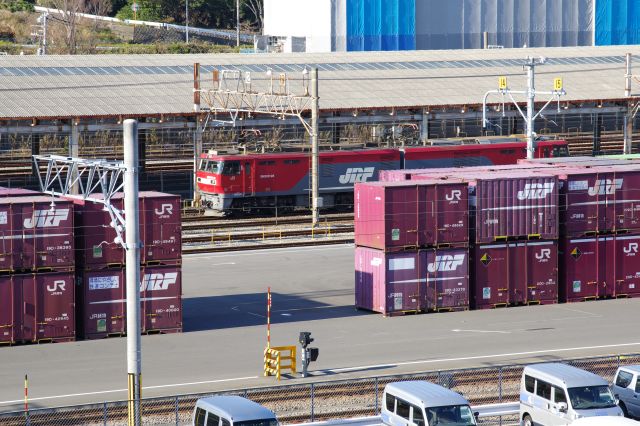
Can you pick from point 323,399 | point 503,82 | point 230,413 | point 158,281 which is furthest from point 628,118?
point 230,413

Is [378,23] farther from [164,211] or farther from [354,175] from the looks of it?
[164,211]

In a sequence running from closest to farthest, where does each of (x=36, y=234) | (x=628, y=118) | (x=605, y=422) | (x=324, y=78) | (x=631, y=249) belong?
(x=605, y=422), (x=36, y=234), (x=631, y=249), (x=324, y=78), (x=628, y=118)

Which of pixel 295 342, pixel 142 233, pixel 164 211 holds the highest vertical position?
pixel 164 211

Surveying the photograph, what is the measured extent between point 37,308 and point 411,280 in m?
11.9

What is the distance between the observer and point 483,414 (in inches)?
1096

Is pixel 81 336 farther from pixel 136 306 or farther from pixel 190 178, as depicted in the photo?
pixel 190 178

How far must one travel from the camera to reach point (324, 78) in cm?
7162

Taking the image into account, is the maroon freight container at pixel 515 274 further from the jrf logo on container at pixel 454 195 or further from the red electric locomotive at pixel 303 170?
the red electric locomotive at pixel 303 170

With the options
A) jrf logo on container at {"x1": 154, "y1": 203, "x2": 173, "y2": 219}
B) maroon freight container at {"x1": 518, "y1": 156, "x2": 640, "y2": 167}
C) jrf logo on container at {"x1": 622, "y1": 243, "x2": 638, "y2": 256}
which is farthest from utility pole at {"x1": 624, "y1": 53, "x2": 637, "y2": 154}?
jrf logo on container at {"x1": 154, "y1": 203, "x2": 173, "y2": 219}

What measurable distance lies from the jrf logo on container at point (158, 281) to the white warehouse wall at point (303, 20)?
200 feet

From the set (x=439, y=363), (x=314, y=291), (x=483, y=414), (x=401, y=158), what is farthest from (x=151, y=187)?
(x=483, y=414)

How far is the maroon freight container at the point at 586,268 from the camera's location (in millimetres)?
42781

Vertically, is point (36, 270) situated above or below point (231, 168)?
below

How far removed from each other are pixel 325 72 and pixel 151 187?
12501mm
